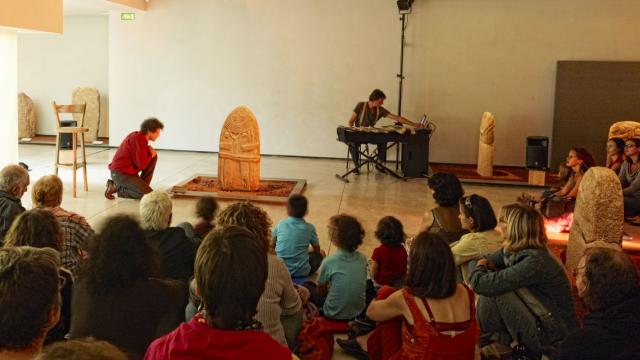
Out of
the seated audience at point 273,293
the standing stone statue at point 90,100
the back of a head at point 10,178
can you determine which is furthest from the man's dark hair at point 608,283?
the standing stone statue at point 90,100

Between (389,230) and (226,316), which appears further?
(389,230)

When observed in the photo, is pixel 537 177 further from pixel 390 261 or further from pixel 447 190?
pixel 390 261

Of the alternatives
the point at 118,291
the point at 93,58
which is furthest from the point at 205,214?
the point at 93,58

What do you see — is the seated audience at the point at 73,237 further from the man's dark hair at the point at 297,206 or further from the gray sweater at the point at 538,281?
the gray sweater at the point at 538,281

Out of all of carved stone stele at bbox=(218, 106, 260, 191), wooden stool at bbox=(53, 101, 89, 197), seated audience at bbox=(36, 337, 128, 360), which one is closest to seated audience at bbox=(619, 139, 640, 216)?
carved stone stele at bbox=(218, 106, 260, 191)

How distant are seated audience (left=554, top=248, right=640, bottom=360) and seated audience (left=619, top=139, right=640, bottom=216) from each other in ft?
16.8

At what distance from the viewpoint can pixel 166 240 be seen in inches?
156

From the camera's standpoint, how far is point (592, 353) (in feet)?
8.71

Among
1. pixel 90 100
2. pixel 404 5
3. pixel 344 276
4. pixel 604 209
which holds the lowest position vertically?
pixel 344 276

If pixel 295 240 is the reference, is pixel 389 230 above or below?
above

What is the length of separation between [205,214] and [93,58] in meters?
11.0

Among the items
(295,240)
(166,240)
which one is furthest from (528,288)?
(166,240)

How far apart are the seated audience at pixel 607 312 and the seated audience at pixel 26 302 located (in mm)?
1941

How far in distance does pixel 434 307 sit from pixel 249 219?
3.30 feet
